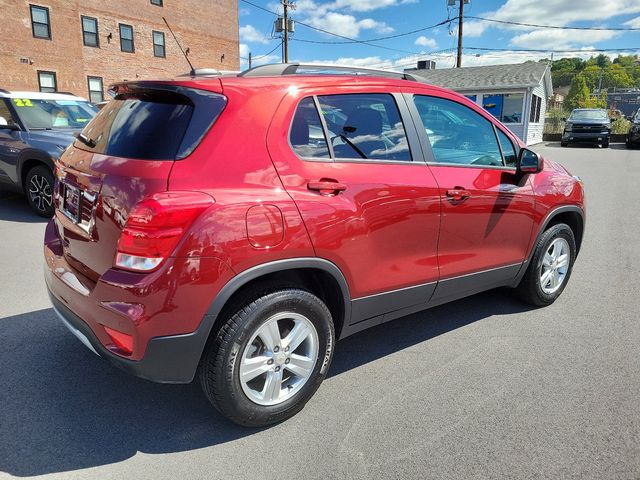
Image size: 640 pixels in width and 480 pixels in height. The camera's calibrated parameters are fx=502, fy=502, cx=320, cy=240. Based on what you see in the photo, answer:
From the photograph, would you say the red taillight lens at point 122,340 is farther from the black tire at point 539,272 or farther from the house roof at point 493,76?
the house roof at point 493,76

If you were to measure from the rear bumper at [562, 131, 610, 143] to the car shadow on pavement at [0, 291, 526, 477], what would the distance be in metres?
24.1

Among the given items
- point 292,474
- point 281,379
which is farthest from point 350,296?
point 292,474

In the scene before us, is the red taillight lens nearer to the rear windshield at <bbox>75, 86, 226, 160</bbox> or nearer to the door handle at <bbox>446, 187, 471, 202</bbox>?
the rear windshield at <bbox>75, 86, 226, 160</bbox>

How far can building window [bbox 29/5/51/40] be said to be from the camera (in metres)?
24.0

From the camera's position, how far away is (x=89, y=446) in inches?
99.8

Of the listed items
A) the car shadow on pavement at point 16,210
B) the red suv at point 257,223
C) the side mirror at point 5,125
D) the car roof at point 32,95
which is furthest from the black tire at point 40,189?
the red suv at point 257,223

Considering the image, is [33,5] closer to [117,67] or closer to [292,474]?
[117,67]

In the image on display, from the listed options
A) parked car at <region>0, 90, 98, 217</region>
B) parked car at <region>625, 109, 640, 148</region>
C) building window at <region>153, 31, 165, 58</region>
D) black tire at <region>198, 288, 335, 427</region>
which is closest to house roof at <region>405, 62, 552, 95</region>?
parked car at <region>625, 109, 640, 148</region>

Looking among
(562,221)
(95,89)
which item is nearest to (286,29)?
(95,89)

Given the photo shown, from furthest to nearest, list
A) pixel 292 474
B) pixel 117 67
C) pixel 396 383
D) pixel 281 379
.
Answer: pixel 117 67 → pixel 396 383 → pixel 281 379 → pixel 292 474

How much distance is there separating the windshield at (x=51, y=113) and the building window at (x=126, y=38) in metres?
22.0

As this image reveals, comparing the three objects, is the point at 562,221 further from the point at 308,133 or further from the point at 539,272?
the point at 308,133

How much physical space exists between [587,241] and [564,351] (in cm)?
368

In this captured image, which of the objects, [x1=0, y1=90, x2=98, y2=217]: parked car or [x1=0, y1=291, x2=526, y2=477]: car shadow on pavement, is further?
[x1=0, y1=90, x2=98, y2=217]: parked car
